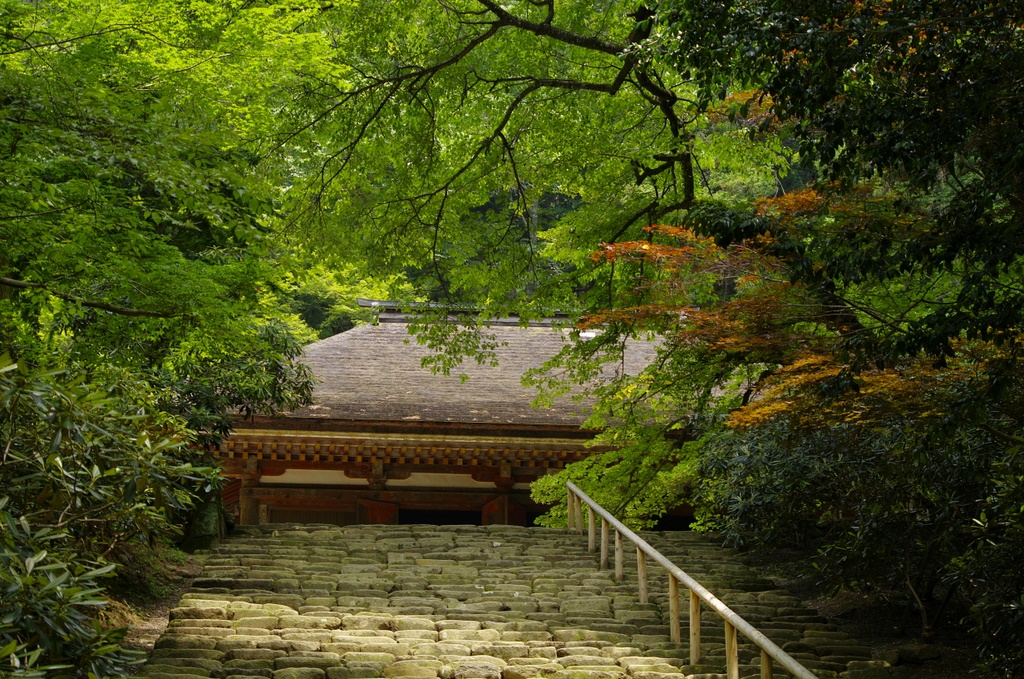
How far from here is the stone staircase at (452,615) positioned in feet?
24.7

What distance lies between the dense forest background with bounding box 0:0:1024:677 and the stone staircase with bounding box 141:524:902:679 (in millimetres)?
824

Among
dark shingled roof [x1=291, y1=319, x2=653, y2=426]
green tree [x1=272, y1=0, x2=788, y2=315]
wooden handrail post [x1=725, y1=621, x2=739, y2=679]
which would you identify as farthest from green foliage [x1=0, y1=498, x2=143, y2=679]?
dark shingled roof [x1=291, y1=319, x2=653, y2=426]

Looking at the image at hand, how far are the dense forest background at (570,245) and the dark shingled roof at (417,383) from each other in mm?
1766

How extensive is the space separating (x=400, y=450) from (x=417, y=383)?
2.24 meters

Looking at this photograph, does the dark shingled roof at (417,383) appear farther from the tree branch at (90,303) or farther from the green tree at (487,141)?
the tree branch at (90,303)

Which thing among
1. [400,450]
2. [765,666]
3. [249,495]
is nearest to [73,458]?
[765,666]

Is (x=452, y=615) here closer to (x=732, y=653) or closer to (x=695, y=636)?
(x=695, y=636)

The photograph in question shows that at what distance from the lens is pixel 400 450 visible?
49.4 feet

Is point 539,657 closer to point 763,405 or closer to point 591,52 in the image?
point 763,405

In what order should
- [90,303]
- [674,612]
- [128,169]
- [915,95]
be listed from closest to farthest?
[915,95] → [90,303] → [674,612] → [128,169]

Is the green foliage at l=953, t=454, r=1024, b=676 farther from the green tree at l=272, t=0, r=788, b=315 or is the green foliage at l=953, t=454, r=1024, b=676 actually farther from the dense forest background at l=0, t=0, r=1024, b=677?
the green tree at l=272, t=0, r=788, b=315

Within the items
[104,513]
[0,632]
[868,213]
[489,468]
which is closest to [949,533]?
[868,213]

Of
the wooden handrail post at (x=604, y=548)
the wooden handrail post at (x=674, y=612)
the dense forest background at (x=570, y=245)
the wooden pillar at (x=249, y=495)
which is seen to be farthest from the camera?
the wooden pillar at (x=249, y=495)

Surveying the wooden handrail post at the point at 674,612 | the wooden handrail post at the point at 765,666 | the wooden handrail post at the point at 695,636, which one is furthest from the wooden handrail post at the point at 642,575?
the wooden handrail post at the point at 765,666
